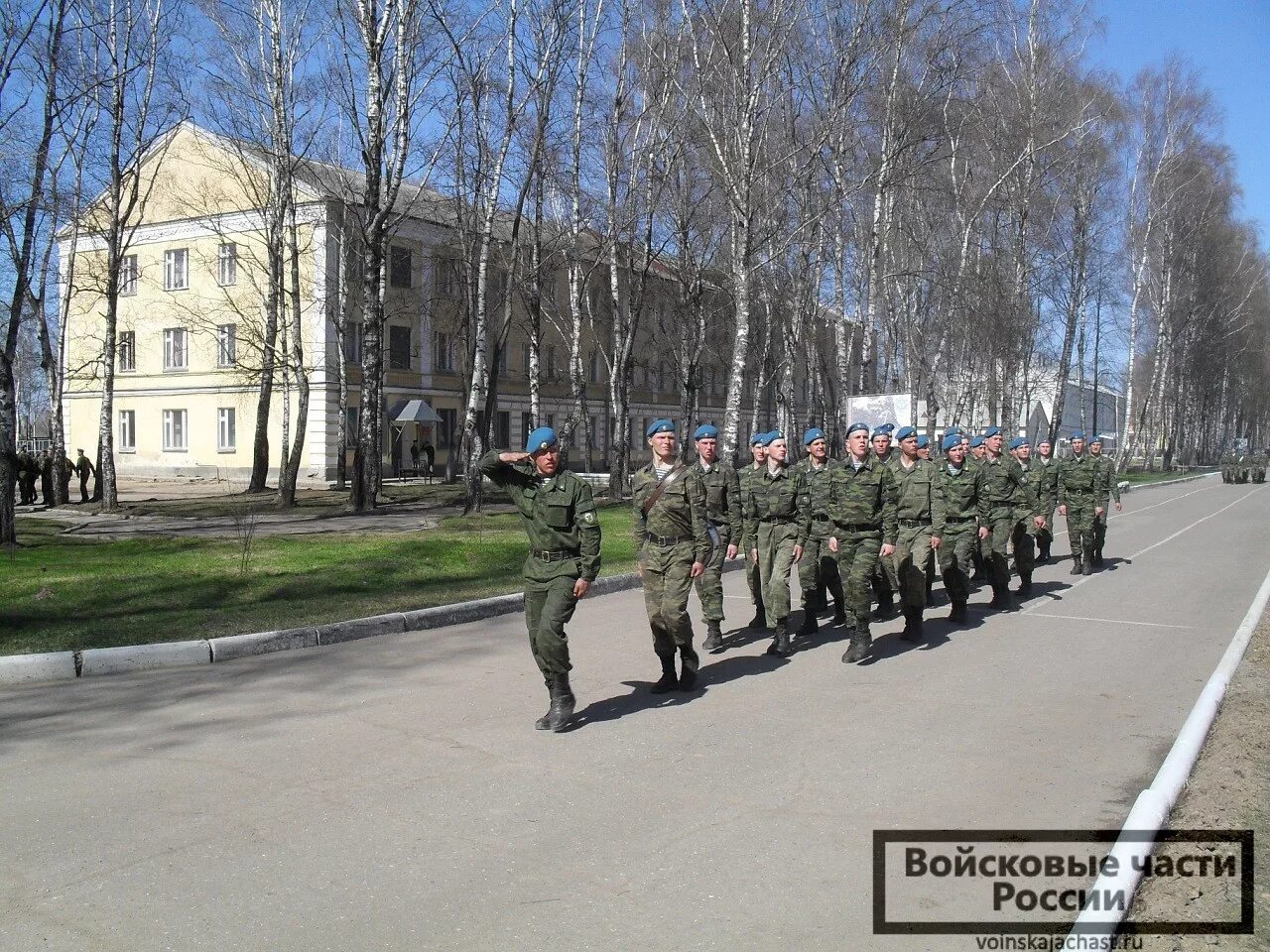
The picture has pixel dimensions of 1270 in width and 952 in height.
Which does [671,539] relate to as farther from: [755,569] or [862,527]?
[755,569]

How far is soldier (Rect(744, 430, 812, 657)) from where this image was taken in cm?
948

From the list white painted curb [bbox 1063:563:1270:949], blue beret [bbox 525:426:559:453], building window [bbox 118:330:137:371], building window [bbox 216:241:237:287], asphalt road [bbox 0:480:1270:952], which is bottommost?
asphalt road [bbox 0:480:1270:952]

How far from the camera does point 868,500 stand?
865 centimetres

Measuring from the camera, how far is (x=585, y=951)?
3.62 meters

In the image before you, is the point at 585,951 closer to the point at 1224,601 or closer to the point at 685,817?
the point at 685,817

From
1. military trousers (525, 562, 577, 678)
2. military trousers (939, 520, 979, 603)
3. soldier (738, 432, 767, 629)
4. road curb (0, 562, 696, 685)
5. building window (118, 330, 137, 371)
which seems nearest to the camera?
military trousers (525, 562, 577, 678)

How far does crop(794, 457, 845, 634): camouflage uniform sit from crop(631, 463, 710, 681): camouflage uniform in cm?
183

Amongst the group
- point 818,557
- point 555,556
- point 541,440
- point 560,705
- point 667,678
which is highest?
point 541,440

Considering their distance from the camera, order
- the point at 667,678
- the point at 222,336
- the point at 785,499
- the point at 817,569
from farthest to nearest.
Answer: the point at 222,336 → the point at 817,569 → the point at 785,499 → the point at 667,678

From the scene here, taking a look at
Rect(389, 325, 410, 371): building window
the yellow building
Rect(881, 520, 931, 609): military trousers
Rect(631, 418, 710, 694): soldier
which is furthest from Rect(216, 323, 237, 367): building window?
Rect(631, 418, 710, 694): soldier

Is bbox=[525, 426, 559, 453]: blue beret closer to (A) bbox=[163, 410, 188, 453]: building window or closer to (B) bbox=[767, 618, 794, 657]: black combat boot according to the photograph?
(B) bbox=[767, 618, 794, 657]: black combat boot

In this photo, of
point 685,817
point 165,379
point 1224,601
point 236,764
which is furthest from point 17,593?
point 165,379

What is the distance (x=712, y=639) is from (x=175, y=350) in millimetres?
40751

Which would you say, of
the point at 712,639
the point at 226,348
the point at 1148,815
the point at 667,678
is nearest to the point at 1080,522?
the point at 712,639
